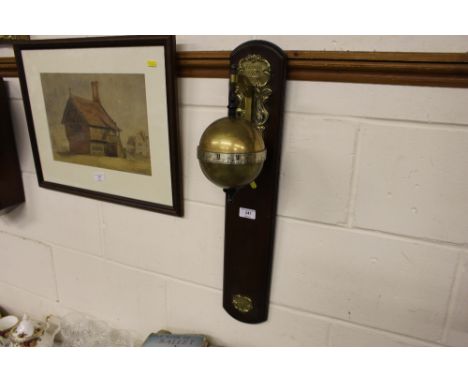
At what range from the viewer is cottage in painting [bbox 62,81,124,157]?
794mm

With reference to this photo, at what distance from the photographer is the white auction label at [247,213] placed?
0.70m

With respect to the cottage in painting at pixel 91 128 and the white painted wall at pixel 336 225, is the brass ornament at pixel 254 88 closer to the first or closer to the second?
the white painted wall at pixel 336 225

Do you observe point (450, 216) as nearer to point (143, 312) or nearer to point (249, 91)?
point (249, 91)

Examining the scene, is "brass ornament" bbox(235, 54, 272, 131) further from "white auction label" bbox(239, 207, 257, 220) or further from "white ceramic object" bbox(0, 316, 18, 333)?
"white ceramic object" bbox(0, 316, 18, 333)

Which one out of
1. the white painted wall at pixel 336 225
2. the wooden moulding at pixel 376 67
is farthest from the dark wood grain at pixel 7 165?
the wooden moulding at pixel 376 67

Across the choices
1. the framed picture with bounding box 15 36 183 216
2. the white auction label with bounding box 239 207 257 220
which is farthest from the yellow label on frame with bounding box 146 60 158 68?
the white auction label with bounding box 239 207 257 220

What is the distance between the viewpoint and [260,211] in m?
0.69

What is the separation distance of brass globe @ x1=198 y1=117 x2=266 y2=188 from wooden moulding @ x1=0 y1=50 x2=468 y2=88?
164mm

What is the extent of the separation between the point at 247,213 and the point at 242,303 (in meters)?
0.23

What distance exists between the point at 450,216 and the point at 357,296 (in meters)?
0.24

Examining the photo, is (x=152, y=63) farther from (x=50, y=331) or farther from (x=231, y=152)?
(x=50, y=331)

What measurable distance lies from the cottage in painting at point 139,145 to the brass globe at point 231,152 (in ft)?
0.88

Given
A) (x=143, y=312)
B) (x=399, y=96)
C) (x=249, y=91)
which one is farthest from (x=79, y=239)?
(x=399, y=96)

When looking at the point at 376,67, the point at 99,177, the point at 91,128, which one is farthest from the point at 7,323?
the point at 376,67
